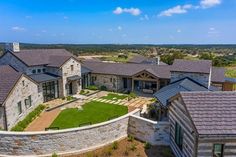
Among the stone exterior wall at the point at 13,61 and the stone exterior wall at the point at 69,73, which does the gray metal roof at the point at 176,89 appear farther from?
the stone exterior wall at the point at 13,61

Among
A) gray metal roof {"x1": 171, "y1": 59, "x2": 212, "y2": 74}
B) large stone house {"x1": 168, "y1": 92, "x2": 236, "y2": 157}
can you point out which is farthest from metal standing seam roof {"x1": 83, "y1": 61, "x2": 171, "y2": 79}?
large stone house {"x1": 168, "y1": 92, "x2": 236, "y2": 157}

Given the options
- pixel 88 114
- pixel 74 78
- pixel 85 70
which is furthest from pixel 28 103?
pixel 85 70

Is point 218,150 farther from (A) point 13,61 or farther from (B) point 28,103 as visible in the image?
(A) point 13,61

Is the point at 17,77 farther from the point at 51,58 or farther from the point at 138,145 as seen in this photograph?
the point at 138,145

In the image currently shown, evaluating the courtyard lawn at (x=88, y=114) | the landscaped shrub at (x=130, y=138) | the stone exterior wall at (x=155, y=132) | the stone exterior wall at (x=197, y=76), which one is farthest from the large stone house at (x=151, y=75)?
the landscaped shrub at (x=130, y=138)

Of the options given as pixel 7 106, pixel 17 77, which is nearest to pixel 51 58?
pixel 17 77
